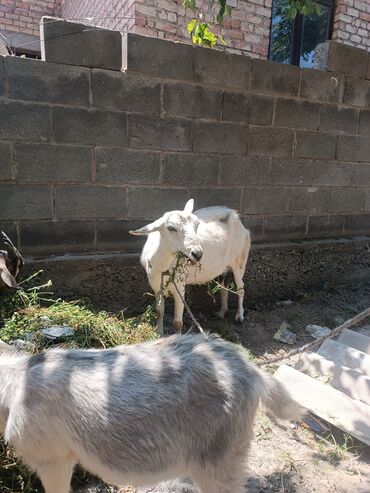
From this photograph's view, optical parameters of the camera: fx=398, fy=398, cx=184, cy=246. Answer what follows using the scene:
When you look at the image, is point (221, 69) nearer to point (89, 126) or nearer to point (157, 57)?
point (157, 57)

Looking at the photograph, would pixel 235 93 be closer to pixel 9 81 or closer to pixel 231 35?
pixel 9 81

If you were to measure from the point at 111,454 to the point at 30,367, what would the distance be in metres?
0.51

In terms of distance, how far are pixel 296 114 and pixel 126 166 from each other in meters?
2.30

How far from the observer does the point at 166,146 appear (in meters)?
4.22

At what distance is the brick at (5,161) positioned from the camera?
355 centimetres

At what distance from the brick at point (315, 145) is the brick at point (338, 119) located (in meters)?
0.11

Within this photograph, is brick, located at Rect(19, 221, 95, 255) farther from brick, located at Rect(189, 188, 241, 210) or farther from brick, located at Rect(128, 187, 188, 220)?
brick, located at Rect(189, 188, 241, 210)

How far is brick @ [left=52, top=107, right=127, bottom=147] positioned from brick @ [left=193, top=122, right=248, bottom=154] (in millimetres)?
854

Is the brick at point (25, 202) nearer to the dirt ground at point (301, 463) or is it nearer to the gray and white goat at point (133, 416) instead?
the gray and white goat at point (133, 416)

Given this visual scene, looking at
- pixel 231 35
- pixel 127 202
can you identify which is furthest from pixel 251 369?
pixel 231 35

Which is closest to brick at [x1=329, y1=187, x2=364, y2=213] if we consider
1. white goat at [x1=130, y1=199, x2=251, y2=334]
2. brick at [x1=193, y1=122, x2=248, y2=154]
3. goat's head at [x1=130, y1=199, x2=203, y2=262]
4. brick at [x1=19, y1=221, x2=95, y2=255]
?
brick at [x1=193, y1=122, x2=248, y2=154]

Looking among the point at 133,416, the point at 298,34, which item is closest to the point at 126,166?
the point at 133,416

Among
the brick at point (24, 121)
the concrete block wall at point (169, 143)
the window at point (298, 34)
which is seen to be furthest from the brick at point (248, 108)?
the window at point (298, 34)

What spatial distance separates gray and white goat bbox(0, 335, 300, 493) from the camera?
1644mm
